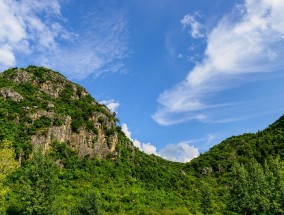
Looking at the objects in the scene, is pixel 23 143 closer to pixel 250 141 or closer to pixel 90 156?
pixel 90 156

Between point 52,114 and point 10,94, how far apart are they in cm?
1103

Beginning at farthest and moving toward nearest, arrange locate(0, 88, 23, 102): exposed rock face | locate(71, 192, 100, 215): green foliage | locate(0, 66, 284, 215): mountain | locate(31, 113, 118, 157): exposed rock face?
locate(0, 88, 23, 102): exposed rock face, locate(31, 113, 118, 157): exposed rock face, locate(0, 66, 284, 215): mountain, locate(71, 192, 100, 215): green foliage

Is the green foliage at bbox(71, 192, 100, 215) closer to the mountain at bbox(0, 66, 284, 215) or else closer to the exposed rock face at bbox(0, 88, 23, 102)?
the mountain at bbox(0, 66, 284, 215)

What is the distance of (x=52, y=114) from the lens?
81.2 m

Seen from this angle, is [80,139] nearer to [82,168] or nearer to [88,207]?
[82,168]

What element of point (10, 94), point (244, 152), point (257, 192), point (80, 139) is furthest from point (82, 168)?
point (244, 152)

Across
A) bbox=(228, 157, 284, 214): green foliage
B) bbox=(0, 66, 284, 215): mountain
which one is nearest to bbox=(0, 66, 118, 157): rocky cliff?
bbox=(0, 66, 284, 215): mountain

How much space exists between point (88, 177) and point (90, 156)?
9070 millimetres

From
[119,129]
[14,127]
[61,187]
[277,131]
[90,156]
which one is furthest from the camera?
[277,131]

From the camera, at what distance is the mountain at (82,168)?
52.1 metres

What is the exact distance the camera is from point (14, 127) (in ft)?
244

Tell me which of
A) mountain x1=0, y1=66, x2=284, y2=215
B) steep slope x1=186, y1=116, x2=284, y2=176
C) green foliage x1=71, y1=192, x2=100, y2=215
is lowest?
green foliage x1=71, y1=192, x2=100, y2=215

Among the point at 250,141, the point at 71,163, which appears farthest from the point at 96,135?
the point at 250,141

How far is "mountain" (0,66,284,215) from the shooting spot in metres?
52.1
